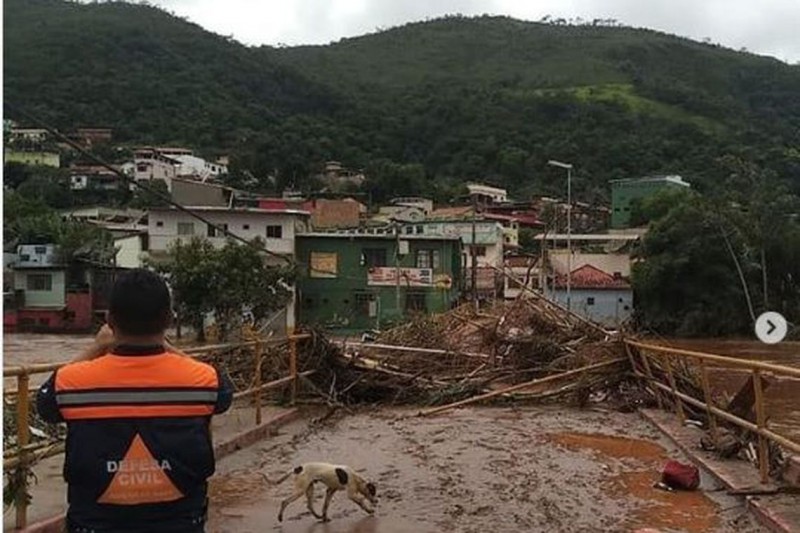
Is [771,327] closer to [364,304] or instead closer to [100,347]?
[100,347]

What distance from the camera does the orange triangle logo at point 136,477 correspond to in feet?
9.37

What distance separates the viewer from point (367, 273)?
52625 mm

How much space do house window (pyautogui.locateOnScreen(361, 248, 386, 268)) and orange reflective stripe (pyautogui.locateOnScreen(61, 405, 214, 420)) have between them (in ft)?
163

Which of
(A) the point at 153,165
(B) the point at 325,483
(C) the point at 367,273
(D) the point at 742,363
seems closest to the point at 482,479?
(B) the point at 325,483

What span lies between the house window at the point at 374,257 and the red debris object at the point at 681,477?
4434 centimetres

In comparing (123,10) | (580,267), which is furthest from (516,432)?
(123,10)

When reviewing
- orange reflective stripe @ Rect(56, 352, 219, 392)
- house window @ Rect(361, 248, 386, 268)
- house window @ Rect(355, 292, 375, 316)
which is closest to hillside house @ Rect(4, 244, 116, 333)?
house window @ Rect(355, 292, 375, 316)

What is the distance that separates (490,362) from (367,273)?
36.3 m

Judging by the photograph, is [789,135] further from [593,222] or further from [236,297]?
[236,297]

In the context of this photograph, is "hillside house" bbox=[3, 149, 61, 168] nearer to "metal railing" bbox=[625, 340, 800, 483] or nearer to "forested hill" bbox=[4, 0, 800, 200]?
"forested hill" bbox=[4, 0, 800, 200]

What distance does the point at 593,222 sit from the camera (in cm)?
9381

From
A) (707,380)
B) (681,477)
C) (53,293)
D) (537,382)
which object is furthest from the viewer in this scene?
(53,293)

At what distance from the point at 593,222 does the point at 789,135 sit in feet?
152

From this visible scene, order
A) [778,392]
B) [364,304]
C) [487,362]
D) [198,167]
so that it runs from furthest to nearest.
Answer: [198,167] → [364,304] → [778,392] → [487,362]
